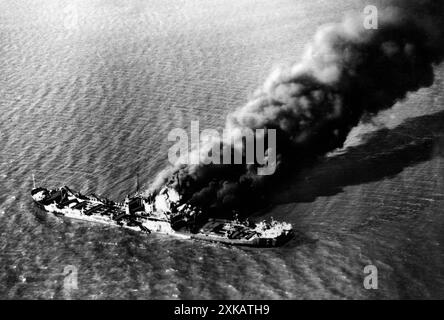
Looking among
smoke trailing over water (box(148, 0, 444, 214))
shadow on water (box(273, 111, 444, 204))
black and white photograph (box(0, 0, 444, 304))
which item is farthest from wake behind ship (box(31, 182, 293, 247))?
shadow on water (box(273, 111, 444, 204))

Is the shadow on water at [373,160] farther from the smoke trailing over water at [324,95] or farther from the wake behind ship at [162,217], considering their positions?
the wake behind ship at [162,217]

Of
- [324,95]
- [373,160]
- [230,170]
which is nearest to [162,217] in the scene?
[230,170]

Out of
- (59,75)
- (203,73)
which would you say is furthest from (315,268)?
(59,75)

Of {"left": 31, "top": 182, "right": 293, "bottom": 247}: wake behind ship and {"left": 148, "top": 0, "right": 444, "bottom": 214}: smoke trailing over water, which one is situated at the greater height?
{"left": 148, "top": 0, "right": 444, "bottom": 214}: smoke trailing over water

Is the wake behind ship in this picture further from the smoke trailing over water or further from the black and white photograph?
the smoke trailing over water

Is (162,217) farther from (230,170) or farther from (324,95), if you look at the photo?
(324,95)

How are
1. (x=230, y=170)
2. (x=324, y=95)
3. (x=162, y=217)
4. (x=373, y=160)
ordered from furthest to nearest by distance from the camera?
(x=373, y=160)
(x=324, y=95)
(x=230, y=170)
(x=162, y=217)

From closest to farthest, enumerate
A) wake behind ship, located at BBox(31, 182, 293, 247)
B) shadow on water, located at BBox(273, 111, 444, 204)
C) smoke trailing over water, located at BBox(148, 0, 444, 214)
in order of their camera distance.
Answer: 1. wake behind ship, located at BBox(31, 182, 293, 247)
2. smoke trailing over water, located at BBox(148, 0, 444, 214)
3. shadow on water, located at BBox(273, 111, 444, 204)
